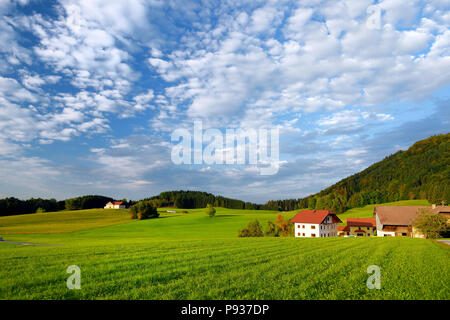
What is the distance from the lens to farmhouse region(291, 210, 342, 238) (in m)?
76.4

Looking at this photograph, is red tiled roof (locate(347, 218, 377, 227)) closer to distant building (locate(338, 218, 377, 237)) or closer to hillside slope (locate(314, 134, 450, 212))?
distant building (locate(338, 218, 377, 237))

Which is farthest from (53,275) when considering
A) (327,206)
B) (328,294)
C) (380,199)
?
(380,199)

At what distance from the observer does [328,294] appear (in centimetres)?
801

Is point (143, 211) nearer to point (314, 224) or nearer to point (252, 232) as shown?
point (252, 232)

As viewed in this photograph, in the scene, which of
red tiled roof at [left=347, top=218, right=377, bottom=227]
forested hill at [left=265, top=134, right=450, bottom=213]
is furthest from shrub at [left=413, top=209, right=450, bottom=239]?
forested hill at [left=265, top=134, right=450, bottom=213]

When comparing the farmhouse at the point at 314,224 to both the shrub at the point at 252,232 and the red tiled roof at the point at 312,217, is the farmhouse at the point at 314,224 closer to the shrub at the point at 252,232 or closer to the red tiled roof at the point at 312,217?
the red tiled roof at the point at 312,217

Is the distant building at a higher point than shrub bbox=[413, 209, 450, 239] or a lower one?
lower

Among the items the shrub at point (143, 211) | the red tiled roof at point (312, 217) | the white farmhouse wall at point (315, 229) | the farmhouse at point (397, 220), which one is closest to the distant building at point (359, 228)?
the white farmhouse wall at point (315, 229)

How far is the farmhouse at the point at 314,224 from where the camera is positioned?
76.4 m

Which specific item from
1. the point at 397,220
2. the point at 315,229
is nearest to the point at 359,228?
the point at 397,220
